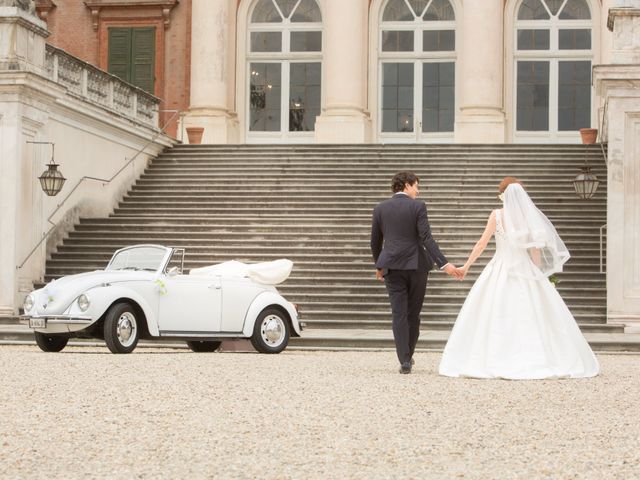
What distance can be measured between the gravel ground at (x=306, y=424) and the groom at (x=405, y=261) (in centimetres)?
44

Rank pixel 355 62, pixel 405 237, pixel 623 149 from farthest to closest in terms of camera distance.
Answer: pixel 355 62, pixel 623 149, pixel 405 237

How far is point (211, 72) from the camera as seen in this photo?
3562 centimetres

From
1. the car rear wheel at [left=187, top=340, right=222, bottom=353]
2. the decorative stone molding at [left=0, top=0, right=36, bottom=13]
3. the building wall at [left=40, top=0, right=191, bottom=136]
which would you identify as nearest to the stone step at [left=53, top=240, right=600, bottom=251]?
the decorative stone molding at [left=0, top=0, right=36, bottom=13]

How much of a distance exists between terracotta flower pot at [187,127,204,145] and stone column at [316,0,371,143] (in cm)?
311

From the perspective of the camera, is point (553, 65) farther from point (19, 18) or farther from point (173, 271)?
point (173, 271)

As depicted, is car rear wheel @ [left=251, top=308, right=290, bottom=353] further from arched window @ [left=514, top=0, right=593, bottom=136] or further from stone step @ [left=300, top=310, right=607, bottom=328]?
arched window @ [left=514, top=0, right=593, bottom=136]

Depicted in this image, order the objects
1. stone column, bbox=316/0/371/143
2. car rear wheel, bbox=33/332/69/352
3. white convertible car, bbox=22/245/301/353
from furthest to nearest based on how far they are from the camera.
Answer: stone column, bbox=316/0/371/143 < car rear wheel, bbox=33/332/69/352 < white convertible car, bbox=22/245/301/353

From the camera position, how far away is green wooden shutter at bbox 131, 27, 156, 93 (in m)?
36.8

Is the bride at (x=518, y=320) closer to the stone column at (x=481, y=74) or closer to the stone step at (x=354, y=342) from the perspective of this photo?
the stone step at (x=354, y=342)

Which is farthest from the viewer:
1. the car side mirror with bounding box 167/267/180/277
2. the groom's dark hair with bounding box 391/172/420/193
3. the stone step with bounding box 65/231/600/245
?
the stone step with bounding box 65/231/600/245

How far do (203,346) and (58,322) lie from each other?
2.43 meters

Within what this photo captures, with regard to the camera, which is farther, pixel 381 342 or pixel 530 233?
pixel 381 342

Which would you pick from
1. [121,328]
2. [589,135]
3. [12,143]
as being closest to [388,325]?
[12,143]

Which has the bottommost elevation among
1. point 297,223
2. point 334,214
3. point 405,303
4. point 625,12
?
point 405,303
